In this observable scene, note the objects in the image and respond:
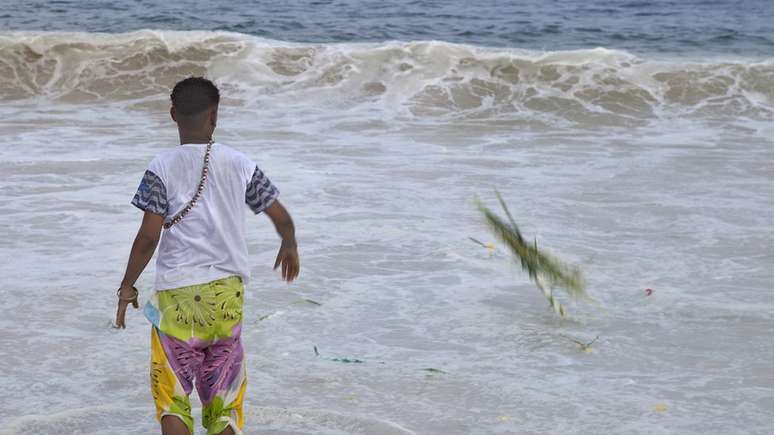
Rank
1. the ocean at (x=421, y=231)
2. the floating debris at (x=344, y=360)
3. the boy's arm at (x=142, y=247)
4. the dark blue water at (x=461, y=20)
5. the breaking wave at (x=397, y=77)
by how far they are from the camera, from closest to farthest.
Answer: the boy's arm at (x=142, y=247)
the ocean at (x=421, y=231)
the floating debris at (x=344, y=360)
the breaking wave at (x=397, y=77)
the dark blue water at (x=461, y=20)

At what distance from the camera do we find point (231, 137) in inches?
464

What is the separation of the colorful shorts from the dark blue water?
63.3 ft

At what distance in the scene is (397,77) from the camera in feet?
51.2

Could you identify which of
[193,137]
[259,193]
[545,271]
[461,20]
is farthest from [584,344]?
[461,20]

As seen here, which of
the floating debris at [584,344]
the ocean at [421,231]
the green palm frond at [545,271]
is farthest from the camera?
the green palm frond at [545,271]

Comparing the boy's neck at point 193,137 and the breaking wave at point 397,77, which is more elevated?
the boy's neck at point 193,137

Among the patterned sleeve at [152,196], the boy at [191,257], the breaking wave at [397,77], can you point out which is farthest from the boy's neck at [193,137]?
the breaking wave at [397,77]

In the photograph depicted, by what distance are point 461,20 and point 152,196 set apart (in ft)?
79.4

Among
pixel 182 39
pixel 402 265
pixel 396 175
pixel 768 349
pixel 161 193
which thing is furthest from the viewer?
pixel 182 39

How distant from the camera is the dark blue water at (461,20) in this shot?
23156mm

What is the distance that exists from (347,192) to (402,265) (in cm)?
213

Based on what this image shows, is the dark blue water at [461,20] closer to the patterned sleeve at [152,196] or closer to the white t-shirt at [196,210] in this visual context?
the white t-shirt at [196,210]

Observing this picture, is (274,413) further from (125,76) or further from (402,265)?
(125,76)

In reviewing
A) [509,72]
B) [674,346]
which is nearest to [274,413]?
[674,346]
